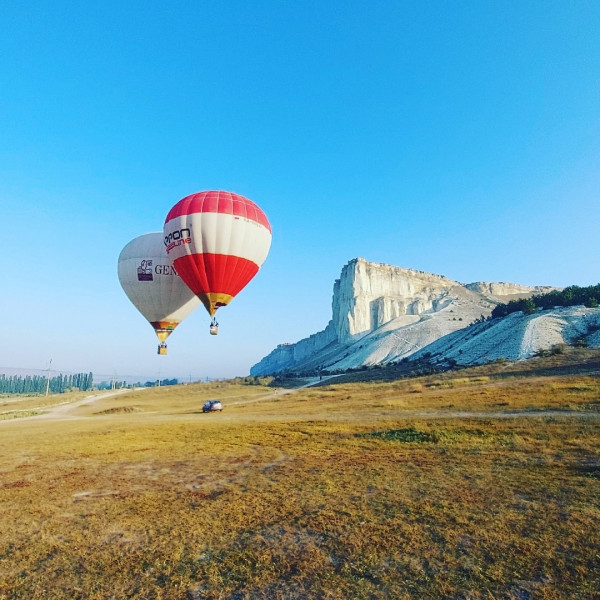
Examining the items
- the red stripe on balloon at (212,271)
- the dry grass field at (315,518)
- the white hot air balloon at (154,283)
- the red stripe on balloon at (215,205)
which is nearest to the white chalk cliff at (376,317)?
the white hot air balloon at (154,283)

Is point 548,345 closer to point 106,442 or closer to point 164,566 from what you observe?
point 106,442

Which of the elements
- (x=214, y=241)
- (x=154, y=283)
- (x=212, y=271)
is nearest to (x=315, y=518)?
(x=212, y=271)

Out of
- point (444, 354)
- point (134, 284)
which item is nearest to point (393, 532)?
point (134, 284)

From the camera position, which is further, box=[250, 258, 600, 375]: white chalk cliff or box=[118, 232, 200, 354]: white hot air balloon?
box=[250, 258, 600, 375]: white chalk cliff

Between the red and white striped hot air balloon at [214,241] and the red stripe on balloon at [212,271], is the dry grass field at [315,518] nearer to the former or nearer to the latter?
the red stripe on balloon at [212,271]

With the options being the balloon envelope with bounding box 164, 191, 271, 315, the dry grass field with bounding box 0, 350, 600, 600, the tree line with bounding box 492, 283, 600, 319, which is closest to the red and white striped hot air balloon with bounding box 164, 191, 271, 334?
the balloon envelope with bounding box 164, 191, 271, 315

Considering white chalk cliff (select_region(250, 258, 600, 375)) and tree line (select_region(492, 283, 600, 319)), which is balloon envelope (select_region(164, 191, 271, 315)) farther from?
white chalk cliff (select_region(250, 258, 600, 375))

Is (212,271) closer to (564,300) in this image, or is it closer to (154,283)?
(154,283)
